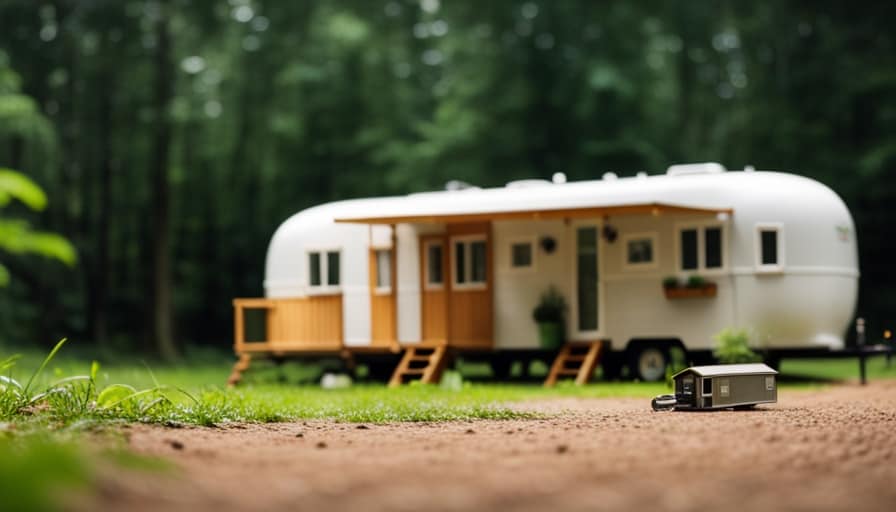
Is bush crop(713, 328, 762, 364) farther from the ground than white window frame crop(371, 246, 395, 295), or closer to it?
closer to it

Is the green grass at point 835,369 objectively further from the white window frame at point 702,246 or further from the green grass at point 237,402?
the white window frame at point 702,246

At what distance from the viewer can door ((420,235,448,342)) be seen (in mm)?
19641

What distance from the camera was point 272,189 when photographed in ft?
128

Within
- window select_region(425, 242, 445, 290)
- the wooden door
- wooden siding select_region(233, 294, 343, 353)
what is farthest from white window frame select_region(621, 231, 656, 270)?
wooden siding select_region(233, 294, 343, 353)

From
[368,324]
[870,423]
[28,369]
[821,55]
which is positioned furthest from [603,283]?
[821,55]

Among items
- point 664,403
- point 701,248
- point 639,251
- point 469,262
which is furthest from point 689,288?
point 664,403

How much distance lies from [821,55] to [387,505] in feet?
88.3

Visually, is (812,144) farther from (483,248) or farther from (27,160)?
(27,160)

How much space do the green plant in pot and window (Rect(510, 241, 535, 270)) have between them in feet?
2.30

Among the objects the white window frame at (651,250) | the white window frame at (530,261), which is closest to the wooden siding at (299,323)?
the white window frame at (530,261)

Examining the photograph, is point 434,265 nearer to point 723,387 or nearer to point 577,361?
point 577,361

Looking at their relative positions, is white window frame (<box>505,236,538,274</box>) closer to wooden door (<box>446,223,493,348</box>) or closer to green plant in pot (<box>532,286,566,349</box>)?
wooden door (<box>446,223,493,348</box>)

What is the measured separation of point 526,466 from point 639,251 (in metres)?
12.7

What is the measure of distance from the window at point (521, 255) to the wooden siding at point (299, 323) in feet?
9.65
